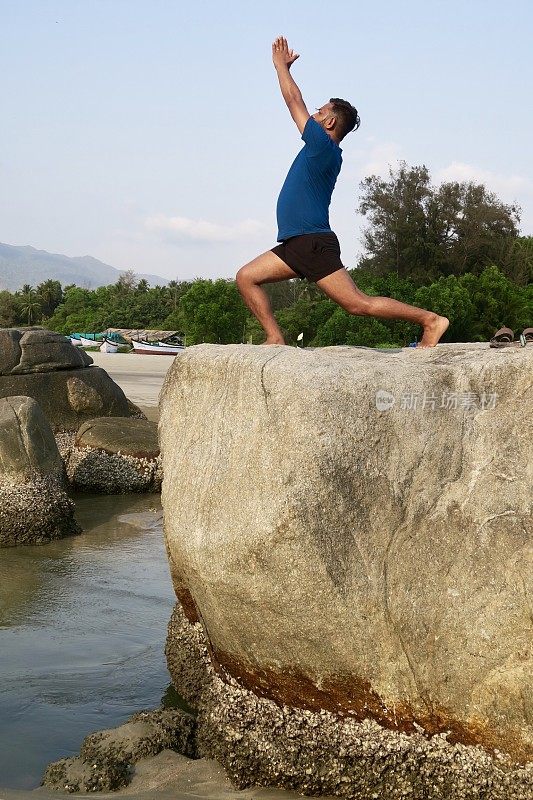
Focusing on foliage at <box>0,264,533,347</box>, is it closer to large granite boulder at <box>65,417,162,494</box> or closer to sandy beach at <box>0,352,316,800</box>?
large granite boulder at <box>65,417,162,494</box>

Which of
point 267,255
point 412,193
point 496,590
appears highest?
point 412,193

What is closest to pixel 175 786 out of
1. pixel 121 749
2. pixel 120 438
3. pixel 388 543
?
pixel 121 749

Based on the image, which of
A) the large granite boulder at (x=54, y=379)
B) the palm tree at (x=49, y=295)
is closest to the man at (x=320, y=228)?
the large granite boulder at (x=54, y=379)

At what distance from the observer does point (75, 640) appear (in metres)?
6.63

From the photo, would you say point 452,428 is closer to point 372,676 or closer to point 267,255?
point 372,676

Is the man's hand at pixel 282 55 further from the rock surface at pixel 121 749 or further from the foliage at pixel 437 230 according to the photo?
the foliage at pixel 437 230

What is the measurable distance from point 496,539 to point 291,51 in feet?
9.43

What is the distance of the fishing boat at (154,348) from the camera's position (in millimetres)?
47531

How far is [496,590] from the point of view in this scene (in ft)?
13.2

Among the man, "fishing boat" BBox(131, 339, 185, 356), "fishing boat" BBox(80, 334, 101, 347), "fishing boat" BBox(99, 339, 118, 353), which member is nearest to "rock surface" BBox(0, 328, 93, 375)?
the man

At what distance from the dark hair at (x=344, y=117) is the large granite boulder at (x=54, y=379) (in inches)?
398

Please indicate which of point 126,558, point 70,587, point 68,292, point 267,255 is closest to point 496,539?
point 267,255

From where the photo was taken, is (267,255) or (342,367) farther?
(267,255)

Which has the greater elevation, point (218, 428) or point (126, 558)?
point (218, 428)
